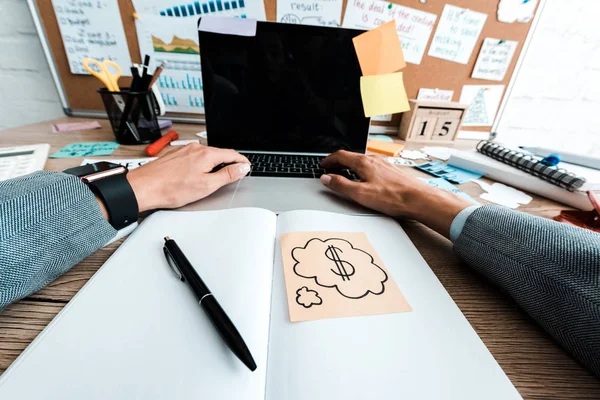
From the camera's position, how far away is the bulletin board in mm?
796

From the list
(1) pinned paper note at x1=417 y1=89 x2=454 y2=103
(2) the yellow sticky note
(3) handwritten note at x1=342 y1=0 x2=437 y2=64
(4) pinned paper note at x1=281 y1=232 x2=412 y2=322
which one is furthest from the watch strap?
(1) pinned paper note at x1=417 y1=89 x2=454 y2=103

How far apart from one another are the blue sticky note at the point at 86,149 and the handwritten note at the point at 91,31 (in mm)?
369

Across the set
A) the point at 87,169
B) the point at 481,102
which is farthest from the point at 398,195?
the point at 481,102

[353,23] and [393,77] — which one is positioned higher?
[353,23]

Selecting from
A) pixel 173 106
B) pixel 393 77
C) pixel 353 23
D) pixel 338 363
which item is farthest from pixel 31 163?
pixel 353 23

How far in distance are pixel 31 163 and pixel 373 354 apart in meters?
0.67

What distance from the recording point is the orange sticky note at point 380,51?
0.54 m

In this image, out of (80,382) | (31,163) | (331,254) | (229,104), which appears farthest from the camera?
(229,104)

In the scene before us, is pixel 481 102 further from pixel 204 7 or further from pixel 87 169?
pixel 87 169

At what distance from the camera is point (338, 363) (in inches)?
8.1


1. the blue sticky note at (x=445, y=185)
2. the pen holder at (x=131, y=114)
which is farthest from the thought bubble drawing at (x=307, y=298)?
the pen holder at (x=131, y=114)

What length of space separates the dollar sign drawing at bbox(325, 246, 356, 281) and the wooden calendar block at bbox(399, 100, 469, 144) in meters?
0.71

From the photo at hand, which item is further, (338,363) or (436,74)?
(436,74)

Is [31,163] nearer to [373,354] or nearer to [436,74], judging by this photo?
[373,354]
